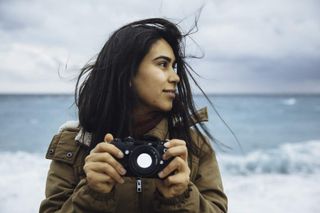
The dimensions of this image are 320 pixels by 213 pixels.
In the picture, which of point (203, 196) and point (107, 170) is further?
point (203, 196)

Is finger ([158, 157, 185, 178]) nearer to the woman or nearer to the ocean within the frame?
the woman

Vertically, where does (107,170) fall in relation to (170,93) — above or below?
below

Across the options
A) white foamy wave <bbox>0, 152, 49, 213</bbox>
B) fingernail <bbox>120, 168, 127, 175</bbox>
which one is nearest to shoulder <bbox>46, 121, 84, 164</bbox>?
fingernail <bbox>120, 168, 127, 175</bbox>

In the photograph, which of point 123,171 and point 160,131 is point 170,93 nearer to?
point 160,131

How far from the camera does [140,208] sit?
1665 millimetres

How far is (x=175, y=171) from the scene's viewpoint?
1.49 meters

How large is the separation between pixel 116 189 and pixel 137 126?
276 millimetres

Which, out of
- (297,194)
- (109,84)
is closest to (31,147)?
(297,194)

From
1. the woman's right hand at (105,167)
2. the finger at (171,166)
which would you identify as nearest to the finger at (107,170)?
the woman's right hand at (105,167)

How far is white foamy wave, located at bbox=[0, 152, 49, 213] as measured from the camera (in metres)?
5.59

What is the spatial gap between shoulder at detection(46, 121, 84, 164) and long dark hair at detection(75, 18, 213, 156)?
0.17 feet

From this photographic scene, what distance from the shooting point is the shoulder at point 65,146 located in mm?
1710

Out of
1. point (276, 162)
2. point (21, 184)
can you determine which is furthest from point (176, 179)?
point (276, 162)

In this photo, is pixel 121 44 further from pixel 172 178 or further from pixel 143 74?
pixel 172 178
